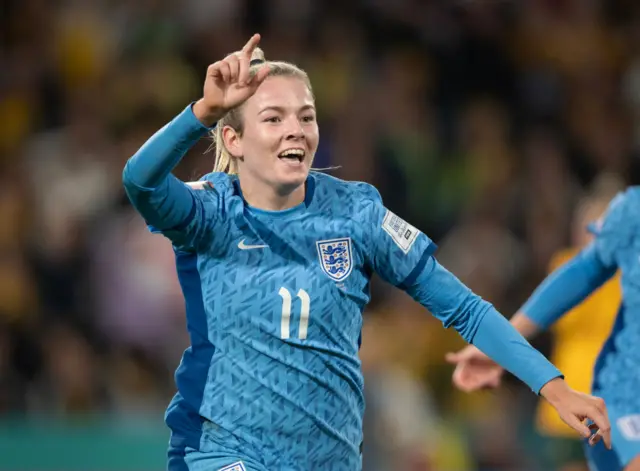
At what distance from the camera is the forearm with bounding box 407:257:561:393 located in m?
3.58

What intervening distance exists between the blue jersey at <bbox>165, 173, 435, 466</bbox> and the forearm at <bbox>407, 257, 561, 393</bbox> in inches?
3.0

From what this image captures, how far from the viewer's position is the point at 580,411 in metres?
3.41

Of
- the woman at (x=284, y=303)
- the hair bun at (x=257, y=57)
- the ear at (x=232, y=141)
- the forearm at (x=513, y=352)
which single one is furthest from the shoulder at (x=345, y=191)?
the forearm at (x=513, y=352)

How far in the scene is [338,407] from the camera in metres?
3.65

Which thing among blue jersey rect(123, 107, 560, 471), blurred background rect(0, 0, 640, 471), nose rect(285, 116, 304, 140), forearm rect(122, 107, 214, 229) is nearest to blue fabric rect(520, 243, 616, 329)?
blue jersey rect(123, 107, 560, 471)

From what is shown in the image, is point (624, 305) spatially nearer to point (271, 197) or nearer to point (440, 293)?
point (440, 293)

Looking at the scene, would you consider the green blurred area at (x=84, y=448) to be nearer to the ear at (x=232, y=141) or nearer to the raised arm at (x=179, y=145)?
the ear at (x=232, y=141)

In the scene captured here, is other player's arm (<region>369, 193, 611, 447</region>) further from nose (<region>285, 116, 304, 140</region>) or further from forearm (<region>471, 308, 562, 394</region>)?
nose (<region>285, 116, 304, 140</region>)

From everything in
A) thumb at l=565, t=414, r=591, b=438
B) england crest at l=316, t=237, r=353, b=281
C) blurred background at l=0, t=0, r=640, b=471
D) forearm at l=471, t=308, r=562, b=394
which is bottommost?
thumb at l=565, t=414, r=591, b=438

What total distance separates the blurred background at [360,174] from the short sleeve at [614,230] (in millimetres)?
1947

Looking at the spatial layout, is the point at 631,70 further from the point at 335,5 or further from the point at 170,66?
the point at 170,66

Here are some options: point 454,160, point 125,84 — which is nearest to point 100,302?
point 125,84

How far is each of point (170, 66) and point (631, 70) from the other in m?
3.71

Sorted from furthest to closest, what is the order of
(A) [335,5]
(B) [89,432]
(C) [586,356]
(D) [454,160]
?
(A) [335,5]
(D) [454,160]
(B) [89,432]
(C) [586,356]
